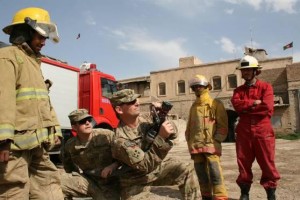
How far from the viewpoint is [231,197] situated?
178 inches

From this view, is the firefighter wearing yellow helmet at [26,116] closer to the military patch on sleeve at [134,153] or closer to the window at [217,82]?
the military patch on sleeve at [134,153]

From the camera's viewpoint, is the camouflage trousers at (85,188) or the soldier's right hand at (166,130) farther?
the camouflage trousers at (85,188)

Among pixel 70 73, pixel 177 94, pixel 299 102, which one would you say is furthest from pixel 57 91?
pixel 177 94

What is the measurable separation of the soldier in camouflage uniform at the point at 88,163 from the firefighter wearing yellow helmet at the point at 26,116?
1.32ft

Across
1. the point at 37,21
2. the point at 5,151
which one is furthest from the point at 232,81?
the point at 5,151

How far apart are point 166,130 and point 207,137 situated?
1.55 metres

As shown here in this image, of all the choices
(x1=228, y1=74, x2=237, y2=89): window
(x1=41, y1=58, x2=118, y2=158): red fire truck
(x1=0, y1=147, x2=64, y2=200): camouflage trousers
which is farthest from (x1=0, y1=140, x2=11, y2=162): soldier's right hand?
(x1=228, y1=74, x2=237, y2=89): window

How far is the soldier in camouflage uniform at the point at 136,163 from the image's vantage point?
287 centimetres

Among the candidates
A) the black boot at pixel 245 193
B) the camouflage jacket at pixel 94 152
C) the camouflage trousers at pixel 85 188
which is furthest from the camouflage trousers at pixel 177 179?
the black boot at pixel 245 193

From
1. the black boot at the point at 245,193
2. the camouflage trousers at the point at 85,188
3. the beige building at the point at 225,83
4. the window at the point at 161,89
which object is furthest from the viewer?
the window at the point at 161,89

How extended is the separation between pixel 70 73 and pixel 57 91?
0.76m

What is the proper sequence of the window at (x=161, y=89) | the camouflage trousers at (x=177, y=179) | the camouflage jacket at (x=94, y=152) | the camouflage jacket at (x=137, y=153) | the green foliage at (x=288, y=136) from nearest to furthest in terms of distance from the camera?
the camouflage jacket at (x=137, y=153) < the camouflage trousers at (x=177, y=179) < the camouflage jacket at (x=94, y=152) < the green foliage at (x=288, y=136) < the window at (x=161, y=89)

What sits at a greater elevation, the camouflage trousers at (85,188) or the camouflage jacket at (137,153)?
the camouflage jacket at (137,153)

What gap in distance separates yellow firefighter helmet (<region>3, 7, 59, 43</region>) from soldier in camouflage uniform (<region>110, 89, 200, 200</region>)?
2.68 feet
